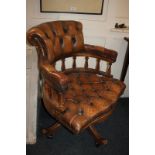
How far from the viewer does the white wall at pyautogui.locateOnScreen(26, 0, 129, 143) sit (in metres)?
1.96

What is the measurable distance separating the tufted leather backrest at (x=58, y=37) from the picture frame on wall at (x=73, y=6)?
0.74 ft

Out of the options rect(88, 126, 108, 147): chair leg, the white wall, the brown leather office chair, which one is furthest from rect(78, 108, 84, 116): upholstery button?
the white wall

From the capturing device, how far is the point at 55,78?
4.28 feet

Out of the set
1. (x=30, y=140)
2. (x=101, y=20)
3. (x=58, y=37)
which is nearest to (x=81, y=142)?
(x=30, y=140)

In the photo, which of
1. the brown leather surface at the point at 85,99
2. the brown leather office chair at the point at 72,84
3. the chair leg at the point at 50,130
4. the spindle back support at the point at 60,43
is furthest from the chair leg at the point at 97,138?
the spindle back support at the point at 60,43

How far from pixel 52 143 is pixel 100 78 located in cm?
71

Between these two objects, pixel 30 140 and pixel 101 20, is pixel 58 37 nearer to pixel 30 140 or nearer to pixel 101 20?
pixel 101 20

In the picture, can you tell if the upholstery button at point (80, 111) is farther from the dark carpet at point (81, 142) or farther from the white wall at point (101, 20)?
the white wall at point (101, 20)

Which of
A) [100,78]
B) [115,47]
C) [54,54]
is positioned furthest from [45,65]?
[115,47]

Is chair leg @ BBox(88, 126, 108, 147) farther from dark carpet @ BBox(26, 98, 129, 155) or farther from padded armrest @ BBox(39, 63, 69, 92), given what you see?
padded armrest @ BBox(39, 63, 69, 92)

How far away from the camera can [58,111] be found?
148 centimetres

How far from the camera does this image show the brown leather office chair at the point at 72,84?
54.9 inches
